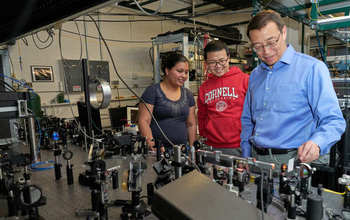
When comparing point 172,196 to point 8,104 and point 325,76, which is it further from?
point 8,104

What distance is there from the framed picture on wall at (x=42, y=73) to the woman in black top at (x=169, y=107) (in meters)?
3.08

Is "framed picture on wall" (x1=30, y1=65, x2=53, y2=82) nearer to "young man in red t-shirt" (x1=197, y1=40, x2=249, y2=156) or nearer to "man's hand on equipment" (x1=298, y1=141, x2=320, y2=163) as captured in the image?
"young man in red t-shirt" (x1=197, y1=40, x2=249, y2=156)

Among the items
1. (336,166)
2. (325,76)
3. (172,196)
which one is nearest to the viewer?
(172,196)

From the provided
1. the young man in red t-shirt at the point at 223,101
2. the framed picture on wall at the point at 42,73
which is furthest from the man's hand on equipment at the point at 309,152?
the framed picture on wall at the point at 42,73

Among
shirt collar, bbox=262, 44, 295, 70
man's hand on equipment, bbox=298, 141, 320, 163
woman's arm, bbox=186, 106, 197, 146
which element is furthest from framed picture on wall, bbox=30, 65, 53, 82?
man's hand on equipment, bbox=298, 141, 320, 163

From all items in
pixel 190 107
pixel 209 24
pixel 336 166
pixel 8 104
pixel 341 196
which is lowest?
pixel 336 166

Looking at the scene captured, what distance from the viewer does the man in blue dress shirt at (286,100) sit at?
980 millimetres

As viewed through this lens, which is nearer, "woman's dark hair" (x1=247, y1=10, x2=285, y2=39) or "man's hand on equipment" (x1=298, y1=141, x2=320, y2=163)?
"man's hand on equipment" (x1=298, y1=141, x2=320, y2=163)

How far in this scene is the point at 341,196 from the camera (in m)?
0.97

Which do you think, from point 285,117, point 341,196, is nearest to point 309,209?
point 341,196

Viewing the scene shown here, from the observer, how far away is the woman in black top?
1.71m

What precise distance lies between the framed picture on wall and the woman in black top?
308cm

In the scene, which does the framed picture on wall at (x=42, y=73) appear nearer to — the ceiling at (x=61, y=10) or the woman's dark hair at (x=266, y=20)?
the ceiling at (x=61, y=10)

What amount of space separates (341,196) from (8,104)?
62.4 inches
